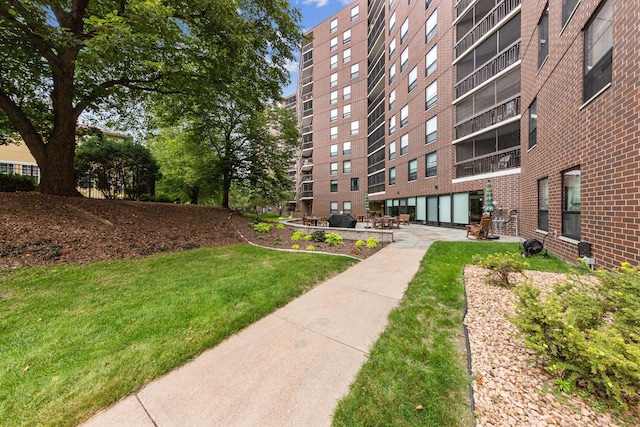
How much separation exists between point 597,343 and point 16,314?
6.62m

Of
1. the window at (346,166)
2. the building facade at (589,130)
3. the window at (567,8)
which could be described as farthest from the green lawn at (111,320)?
the window at (346,166)

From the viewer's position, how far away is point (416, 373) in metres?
2.26

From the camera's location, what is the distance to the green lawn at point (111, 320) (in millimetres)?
2010

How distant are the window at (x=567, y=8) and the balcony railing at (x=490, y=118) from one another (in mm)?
6008

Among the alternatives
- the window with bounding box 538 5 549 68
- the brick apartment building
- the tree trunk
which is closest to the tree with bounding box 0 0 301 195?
the tree trunk

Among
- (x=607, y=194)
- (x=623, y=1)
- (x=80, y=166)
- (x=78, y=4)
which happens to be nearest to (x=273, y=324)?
(x=607, y=194)

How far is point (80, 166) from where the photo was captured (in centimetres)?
1105

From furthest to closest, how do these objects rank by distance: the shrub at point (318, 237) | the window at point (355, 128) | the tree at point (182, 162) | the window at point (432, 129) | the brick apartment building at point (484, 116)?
the window at point (355, 128), the window at point (432, 129), the tree at point (182, 162), the shrub at point (318, 237), the brick apartment building at point (484, 116)

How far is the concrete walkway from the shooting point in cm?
185

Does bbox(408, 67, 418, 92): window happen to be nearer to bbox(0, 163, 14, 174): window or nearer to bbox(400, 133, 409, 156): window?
bbox(400, 133, 409, 156): window

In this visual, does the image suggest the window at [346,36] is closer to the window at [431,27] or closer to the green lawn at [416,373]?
the window at [431,27]

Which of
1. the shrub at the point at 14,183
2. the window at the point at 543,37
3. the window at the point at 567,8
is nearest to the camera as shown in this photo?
the window at the point at 567,8

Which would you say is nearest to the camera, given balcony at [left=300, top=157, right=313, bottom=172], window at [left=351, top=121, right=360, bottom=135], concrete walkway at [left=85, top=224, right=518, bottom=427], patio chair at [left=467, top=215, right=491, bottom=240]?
concrete walkway at [left=85, top=224, right=518, bottom=427]

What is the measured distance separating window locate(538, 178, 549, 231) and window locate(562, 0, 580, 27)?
4.42 m
